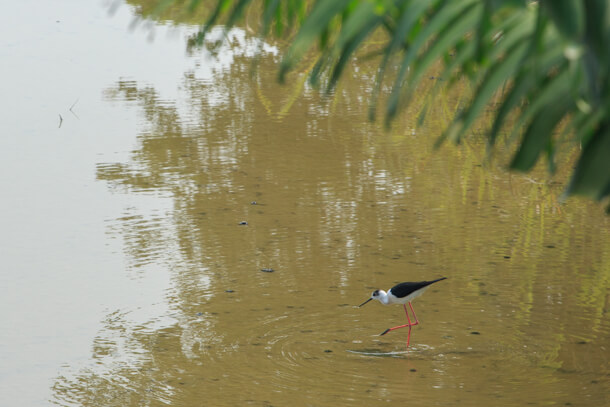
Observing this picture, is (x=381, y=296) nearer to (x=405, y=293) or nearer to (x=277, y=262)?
(x=405, y=293)

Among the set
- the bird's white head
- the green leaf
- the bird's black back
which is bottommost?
the bird's white head

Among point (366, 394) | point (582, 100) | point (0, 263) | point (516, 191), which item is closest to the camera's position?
point (582, 100)

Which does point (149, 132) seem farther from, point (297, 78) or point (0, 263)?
point (0, 263)

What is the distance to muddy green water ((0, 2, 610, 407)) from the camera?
4.52 metres

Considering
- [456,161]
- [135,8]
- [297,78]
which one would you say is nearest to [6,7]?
[135,8]

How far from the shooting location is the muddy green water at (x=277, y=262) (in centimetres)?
452

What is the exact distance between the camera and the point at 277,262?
5766mm

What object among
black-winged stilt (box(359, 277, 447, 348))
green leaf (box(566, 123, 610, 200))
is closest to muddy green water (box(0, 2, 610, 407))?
black-winged stilt (box(359, 277, 447, 348))

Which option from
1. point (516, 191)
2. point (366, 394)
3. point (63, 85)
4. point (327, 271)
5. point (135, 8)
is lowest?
point (366, 394)

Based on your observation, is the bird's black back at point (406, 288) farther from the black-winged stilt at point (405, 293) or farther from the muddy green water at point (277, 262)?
the muddy green water at point (277, 262)

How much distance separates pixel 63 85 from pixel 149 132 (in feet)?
6.31

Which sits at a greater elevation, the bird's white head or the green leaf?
the green leaf

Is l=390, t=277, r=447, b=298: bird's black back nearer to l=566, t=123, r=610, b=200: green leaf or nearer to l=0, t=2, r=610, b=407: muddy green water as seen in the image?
l=0, t=2, r=610, b=407: muddy green water

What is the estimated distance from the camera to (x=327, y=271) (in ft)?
18.5
